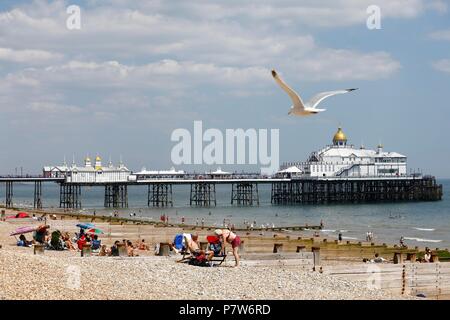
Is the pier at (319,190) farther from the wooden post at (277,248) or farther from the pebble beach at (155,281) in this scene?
the pebble beach at (155,281)

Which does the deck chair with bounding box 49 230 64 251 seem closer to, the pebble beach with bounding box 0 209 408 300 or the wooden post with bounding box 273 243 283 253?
the pebble beach with bounding box 0 209 408 300

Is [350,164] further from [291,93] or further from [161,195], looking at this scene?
[291,93]

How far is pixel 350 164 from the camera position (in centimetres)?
10800

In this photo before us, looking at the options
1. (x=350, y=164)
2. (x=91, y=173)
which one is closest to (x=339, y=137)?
(x=350, y=164)

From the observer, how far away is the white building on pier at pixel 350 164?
106062 millimetres

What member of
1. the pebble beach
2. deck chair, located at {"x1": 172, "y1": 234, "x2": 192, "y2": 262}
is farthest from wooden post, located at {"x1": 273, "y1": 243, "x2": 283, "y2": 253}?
the pebble beach

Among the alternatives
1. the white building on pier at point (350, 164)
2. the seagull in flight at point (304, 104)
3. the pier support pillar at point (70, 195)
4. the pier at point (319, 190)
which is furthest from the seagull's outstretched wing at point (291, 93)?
the white building on pier at point (350, 164)

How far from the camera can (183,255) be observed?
54.5 feet
